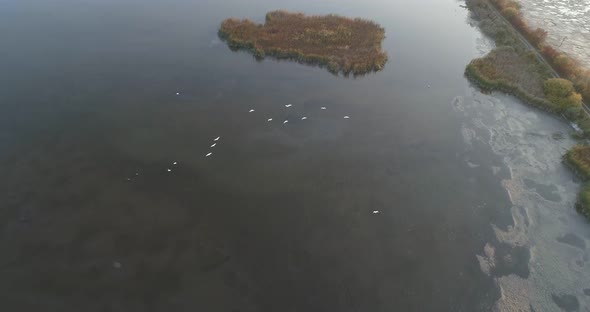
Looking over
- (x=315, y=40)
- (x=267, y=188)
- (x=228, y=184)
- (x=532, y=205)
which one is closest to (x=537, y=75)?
(x=532, y=205)

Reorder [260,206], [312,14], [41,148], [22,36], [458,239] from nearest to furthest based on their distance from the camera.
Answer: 1. [458,239]
2. [260,206]
3. [41,148]
4. [22,36]
5. [312,14]

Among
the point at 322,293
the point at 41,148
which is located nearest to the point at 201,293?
the point at 322,293

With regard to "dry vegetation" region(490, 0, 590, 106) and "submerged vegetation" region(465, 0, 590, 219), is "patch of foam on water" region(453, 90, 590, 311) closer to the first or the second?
"submerged vegetation" region(465, 0, 590, 219)

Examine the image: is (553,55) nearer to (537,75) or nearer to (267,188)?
(537,75)

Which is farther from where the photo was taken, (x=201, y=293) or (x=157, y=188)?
(x=157, y=188)

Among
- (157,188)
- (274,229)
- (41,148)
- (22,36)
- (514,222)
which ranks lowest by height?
(514,222)

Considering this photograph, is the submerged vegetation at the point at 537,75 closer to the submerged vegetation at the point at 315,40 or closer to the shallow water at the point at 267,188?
the shallow water at the point at 267,188

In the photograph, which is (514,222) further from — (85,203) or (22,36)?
(22,36)

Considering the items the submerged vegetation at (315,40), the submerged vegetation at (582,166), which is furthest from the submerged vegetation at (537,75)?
the submerged vegetation at (315,40)
